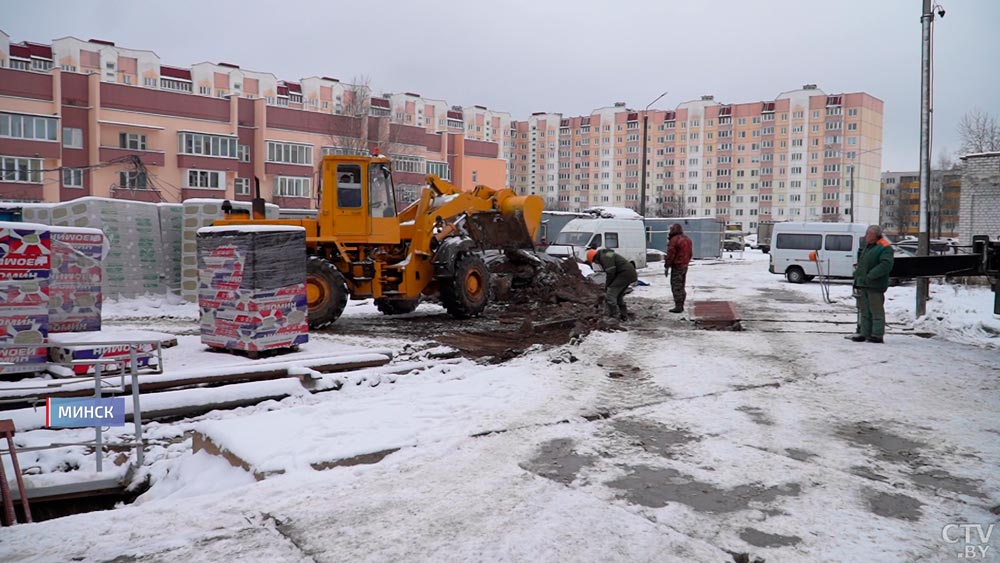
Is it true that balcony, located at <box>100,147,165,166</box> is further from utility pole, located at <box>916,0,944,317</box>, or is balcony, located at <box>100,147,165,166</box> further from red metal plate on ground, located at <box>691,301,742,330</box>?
utility pole, located at <box>916,0,944,317</box>

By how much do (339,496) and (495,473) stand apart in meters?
1.11

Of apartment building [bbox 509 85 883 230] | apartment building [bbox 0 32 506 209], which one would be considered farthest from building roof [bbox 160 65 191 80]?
apartment building [bbox 509 85 883 230]

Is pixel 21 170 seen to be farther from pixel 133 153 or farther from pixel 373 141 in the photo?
pixel 373 141

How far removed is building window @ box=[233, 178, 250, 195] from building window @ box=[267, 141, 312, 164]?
Result: 2873 mm

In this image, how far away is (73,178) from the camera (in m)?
44.0

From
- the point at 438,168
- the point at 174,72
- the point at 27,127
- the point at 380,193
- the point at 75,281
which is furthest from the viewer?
the point at 174,72

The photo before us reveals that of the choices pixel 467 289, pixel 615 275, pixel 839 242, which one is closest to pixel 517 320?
pixel 467 289

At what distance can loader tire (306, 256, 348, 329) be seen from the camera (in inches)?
507

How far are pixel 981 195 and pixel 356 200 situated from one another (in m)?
24.8

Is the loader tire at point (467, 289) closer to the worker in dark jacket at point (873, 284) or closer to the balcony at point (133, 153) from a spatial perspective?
the worker in dark jacket at point (873, 284)

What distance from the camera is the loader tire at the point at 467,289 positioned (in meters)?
14.4

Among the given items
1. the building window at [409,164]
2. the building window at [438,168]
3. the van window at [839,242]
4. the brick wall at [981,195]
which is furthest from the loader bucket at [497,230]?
the building window at [438,168]

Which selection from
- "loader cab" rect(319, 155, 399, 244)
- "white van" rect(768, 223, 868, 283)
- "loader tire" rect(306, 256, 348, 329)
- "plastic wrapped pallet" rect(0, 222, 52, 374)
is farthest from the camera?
"white van" rect(768, 223, 868, 283)

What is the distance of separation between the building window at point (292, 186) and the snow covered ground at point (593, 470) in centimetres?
4475
